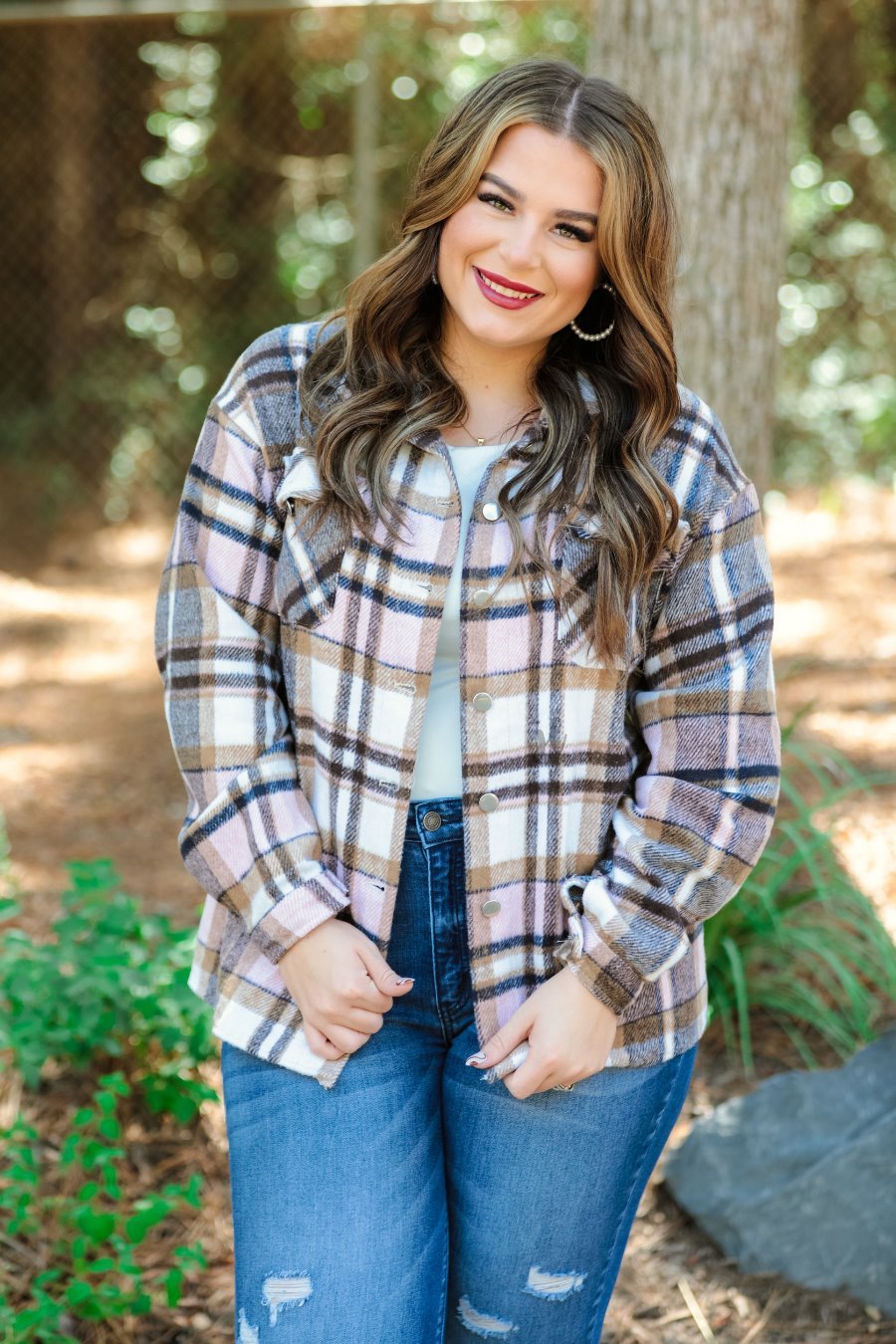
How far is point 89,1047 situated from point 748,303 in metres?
2.08

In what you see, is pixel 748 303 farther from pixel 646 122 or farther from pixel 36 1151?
pixel 36 1151

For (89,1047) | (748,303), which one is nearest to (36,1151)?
(89,1047)

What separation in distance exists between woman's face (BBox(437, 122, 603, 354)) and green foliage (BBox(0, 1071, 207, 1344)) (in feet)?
4.67

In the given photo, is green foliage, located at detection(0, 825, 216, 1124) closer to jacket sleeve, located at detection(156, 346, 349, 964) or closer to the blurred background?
the blurred background

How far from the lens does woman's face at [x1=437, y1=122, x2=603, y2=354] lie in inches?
67.4

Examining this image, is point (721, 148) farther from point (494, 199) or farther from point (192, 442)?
point (192, 442)

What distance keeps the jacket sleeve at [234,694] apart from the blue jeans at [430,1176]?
0.54 feet

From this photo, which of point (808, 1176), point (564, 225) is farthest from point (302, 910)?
point (808, 1176)

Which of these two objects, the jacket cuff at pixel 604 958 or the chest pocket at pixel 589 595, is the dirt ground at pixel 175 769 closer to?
the jacket cuff at pixel 604 958

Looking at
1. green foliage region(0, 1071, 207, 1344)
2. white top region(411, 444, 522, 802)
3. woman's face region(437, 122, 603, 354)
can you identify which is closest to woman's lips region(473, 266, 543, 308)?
woman's face region(437, 122, 603, 354)

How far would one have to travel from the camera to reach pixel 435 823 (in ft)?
5.76

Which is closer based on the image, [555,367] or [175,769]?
[555,367]

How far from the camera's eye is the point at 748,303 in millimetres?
3053

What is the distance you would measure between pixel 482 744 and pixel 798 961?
1.71m
